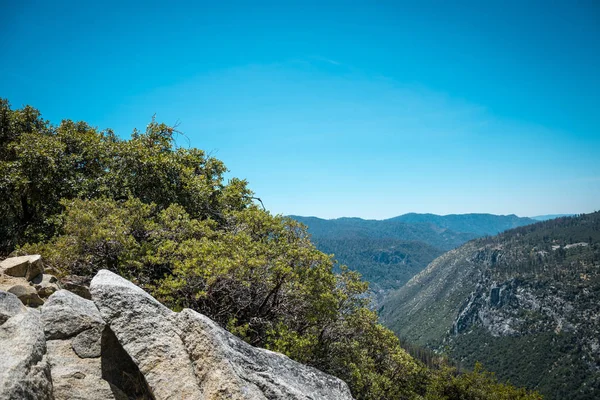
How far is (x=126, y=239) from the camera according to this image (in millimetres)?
14227

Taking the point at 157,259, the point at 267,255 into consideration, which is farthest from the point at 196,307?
the point at 267,255

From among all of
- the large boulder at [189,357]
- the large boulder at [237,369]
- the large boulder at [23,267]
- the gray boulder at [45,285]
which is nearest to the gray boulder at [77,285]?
the gray boulder at [45,285]

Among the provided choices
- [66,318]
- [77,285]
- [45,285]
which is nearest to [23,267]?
[45,285]

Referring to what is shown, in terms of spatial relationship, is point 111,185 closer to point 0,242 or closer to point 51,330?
point 0,242

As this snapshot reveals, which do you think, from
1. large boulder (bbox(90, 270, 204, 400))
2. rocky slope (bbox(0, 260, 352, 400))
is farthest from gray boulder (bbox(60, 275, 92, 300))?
large boulder (bbox(90, 270, 204, 400))

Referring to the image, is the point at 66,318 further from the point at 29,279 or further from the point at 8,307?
the point at 29,279

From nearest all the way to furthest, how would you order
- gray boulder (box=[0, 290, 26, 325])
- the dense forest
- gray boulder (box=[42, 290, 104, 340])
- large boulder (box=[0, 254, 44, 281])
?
Answer: gray boulder (box=[0, 290, 26, 325]) < gray boulder (box=[42, 290, 104, 340]) < large boulder (box=[0, 254, 44, 281]) < the dense forest

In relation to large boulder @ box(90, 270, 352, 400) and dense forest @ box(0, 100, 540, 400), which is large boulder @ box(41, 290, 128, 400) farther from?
dense forest @ box(0, 100, 540, 400)

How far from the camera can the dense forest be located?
13219 millimetres

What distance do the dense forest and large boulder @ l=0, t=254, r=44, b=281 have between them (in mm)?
1550

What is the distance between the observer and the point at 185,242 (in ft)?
45.9

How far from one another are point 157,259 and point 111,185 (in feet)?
29.6

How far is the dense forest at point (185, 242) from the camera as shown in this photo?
13.2 m

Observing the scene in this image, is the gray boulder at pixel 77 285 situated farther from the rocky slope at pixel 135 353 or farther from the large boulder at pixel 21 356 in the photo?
the large boulder at pixel 21 356
